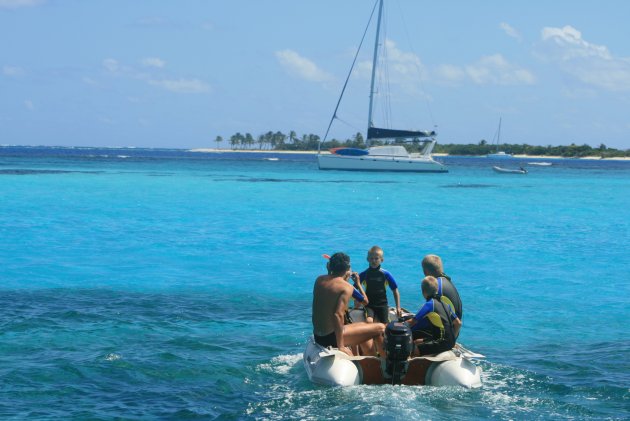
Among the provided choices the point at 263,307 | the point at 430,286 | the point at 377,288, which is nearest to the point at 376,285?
the point at 377,288

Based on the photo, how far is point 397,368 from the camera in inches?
328

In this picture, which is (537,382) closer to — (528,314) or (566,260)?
(528,314)

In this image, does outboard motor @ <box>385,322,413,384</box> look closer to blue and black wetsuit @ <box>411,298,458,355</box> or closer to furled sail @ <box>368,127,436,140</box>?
blue and black wetsuit @ <box>411,298,458,355</box>

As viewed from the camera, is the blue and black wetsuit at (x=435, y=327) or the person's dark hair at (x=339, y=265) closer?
the blue and black wetsuit at (x=435, y=327)

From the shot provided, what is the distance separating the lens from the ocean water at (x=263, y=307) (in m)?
8.31

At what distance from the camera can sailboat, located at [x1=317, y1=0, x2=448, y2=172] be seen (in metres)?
68.7

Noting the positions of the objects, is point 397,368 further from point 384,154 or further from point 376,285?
point 384,154

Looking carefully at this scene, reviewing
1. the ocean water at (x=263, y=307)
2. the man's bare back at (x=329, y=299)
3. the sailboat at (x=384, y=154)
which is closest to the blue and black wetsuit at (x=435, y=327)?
the ocean water at (x=263, y=307)

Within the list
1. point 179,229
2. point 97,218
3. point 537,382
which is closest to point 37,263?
point 179,229

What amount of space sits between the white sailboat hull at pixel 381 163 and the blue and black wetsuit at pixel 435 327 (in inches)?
2400

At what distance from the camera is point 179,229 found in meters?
26.3

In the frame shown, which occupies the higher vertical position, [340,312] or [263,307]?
[340,312]

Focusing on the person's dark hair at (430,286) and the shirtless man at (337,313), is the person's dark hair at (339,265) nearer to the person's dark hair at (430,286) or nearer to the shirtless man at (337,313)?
the shirtless man at (337,313)

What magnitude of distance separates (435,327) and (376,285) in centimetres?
119
